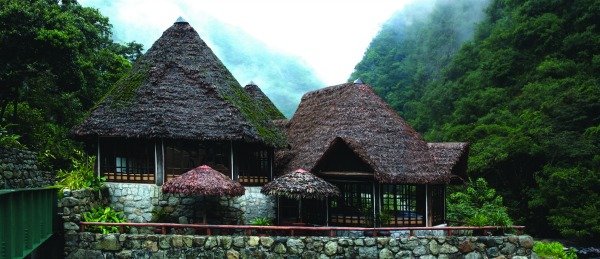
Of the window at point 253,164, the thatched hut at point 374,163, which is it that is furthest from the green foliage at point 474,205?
the window at point 253,164

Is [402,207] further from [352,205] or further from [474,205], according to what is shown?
[474,205]

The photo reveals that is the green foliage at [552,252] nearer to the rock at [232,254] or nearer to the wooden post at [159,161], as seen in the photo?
the rock at [232,254]

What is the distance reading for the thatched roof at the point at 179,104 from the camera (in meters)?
17.9

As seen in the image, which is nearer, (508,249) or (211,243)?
(211,243)

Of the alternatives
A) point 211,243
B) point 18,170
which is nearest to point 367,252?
point 211,243

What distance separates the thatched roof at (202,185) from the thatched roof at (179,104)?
162cm

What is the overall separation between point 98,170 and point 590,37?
29.7m

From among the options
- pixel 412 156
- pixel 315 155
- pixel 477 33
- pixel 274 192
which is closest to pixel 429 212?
pixel 412 156

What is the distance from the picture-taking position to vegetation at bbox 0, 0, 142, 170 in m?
19.2

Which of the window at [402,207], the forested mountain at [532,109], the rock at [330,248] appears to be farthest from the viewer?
the forested mountain at [532,109]

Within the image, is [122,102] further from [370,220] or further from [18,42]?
[370,220]

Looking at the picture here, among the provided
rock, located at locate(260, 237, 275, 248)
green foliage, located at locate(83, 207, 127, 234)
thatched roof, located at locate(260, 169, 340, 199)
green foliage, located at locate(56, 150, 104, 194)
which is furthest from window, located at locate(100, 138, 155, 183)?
rock, located at locate(260, 237, 275, 248)

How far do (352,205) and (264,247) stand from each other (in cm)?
475

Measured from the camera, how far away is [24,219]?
11.4 meters
